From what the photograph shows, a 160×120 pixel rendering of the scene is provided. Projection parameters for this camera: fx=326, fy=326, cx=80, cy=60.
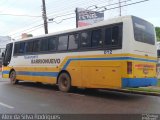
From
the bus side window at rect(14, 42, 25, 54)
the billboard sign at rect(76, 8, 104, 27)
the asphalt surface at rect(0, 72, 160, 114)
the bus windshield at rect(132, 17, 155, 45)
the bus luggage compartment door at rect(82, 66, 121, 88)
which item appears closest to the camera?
the asphalt surface at rect(0, 72, 160, 114)

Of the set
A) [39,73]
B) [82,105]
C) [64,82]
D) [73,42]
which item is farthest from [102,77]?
[39,73]

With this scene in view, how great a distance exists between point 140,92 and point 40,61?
6080 mm

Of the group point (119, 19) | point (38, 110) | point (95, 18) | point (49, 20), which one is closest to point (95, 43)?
point (119, 19)

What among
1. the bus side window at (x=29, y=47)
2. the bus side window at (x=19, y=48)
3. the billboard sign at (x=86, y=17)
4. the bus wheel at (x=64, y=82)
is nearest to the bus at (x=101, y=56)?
the bus wheel at (x=64, y=82)

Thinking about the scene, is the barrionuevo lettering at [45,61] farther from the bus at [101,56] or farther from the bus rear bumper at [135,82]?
the bus rear bumper at [135,82]

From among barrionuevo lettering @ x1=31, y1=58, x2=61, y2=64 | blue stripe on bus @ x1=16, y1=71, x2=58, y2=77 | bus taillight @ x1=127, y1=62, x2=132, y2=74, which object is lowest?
blue stripe on bus @ x1=16, y1=71, x2=58, y2=77

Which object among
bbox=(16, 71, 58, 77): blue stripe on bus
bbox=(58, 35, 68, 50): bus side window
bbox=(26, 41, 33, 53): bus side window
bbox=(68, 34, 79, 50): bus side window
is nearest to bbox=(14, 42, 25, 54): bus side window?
bbox=(26, 41, 33, 53): bus side window

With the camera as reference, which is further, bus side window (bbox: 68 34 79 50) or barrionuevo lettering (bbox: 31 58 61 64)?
barrionuevo lettering (bbox: 31 58 61 64)

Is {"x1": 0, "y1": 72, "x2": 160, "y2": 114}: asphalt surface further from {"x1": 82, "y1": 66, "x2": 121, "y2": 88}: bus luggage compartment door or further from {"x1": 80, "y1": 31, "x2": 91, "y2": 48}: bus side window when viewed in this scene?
{"x1": 80, "y1": 31, "x2": 91, "y2": 48}: bus side window

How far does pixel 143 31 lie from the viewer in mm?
14203

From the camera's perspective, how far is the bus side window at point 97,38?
47.0ft

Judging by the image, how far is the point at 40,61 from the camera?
18.5 meters

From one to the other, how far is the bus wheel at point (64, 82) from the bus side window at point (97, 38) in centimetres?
261

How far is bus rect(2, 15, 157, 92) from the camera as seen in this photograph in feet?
43.3
